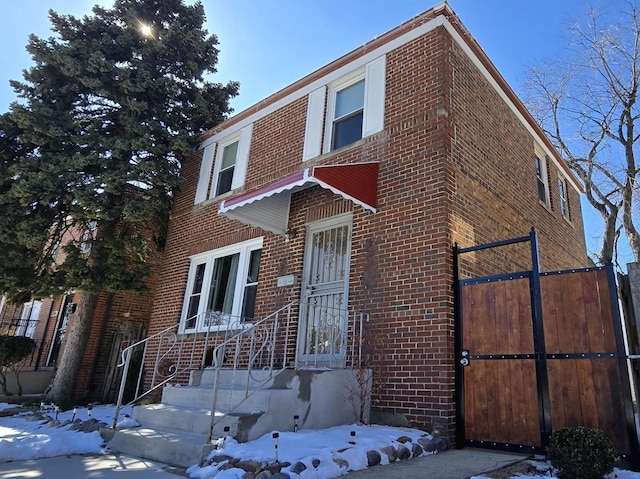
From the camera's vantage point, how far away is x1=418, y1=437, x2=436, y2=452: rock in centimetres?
504

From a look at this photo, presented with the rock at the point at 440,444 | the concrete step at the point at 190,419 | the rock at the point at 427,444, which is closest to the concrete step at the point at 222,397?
the concrete step at the point at 190,419

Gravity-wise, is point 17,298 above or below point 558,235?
below

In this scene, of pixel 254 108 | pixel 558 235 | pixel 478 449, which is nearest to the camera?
pixel 478 449

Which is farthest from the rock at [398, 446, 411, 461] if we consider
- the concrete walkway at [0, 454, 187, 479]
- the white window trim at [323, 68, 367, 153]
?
the white window trim at [323, 68, 367, 153]

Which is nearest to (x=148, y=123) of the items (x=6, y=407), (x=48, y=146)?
(x=48, y=146)

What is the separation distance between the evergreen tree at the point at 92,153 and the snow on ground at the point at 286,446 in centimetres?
425

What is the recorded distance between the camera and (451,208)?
21.0 ft

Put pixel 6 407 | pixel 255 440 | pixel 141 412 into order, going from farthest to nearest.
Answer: pixel 6 407, pixel 141 412, pixel 255 440

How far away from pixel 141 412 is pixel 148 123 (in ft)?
24.9

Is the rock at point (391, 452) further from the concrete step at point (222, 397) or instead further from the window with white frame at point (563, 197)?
the window with white frame at point (563, 197)

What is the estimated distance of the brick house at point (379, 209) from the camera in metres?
→ 6.08

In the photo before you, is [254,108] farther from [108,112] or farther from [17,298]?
[17,298]

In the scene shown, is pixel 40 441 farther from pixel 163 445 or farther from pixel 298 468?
pixel 298 468

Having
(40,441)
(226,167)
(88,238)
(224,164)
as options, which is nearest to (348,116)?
(226,167)
